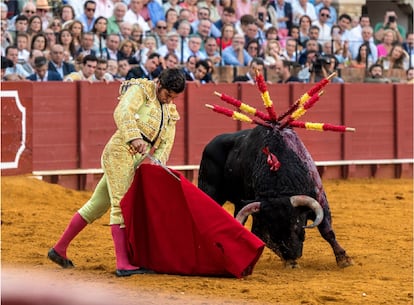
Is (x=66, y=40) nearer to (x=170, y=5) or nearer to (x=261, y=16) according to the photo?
(x=170, y=5)

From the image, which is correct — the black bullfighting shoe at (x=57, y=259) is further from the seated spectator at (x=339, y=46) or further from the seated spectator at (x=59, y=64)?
the seated spectator at (x=339, y=46)

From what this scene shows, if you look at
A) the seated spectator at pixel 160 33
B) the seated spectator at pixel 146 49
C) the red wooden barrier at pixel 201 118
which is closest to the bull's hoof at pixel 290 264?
the seated spectator at pixel 146 49

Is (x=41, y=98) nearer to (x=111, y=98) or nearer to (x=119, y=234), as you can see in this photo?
(x=111, y=98)

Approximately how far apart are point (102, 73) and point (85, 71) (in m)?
0.17

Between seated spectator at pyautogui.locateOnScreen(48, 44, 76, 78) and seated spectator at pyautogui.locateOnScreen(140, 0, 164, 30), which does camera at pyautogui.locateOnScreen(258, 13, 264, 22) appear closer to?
seated spectator at pyautogui.locateOnScreen(140, 0, 164, 30)

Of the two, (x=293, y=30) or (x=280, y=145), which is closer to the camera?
(x=280, y=145)

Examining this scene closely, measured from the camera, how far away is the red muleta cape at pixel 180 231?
529 centimetres

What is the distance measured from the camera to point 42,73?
1012 centimetres

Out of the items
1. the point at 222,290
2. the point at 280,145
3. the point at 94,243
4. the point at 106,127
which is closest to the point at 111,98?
the point at 106,127

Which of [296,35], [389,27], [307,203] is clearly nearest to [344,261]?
[307,203]

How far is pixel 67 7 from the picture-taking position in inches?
411

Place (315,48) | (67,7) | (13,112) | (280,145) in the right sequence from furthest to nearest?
(315,48), (67,7), (13,112), (280,145)

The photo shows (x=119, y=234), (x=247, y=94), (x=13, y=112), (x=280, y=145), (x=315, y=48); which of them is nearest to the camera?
(x=119, y=234)

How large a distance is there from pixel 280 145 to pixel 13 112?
175 inches
